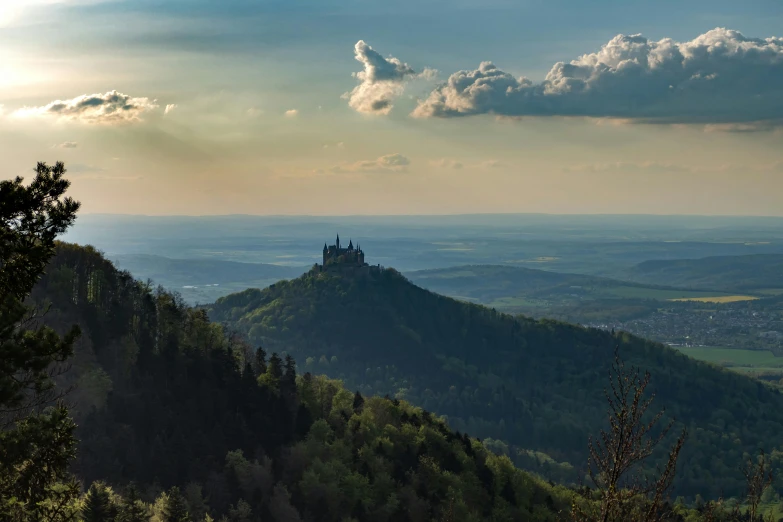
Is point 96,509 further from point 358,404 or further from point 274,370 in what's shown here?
point 358,404

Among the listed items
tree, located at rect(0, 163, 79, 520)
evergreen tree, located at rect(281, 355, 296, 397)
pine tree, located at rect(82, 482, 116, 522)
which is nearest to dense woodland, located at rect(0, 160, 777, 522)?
evergreen tree, located at rect(281, 355, 296, 397)

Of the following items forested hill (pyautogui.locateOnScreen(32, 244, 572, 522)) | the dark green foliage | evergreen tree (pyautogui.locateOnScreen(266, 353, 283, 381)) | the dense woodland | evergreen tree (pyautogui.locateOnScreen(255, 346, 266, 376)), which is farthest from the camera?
evergreen tree (pyautogui.locateOnScreen(255, 346, 266, 376))

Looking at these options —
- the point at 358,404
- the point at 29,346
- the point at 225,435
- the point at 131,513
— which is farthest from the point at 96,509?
the point at 358,404

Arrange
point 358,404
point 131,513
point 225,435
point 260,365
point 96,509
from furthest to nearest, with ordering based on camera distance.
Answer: point 358,404, point 260,365, point 225,435, point 131,513, point 96,509

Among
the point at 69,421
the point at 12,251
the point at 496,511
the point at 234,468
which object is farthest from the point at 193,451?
the point at 12,251

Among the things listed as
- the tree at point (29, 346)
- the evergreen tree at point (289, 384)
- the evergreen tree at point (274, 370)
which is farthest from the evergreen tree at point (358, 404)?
the tree at point (29, 346)

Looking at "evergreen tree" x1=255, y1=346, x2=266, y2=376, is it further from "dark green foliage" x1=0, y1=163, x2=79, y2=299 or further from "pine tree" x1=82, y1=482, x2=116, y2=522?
"dark green foliage" x1=0, y1=163, x2=79, y2=299

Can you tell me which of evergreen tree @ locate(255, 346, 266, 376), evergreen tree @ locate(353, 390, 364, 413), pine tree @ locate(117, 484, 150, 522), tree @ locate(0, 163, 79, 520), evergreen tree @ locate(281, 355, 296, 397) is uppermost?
tree @ locate(0, 163, 79, 520)
